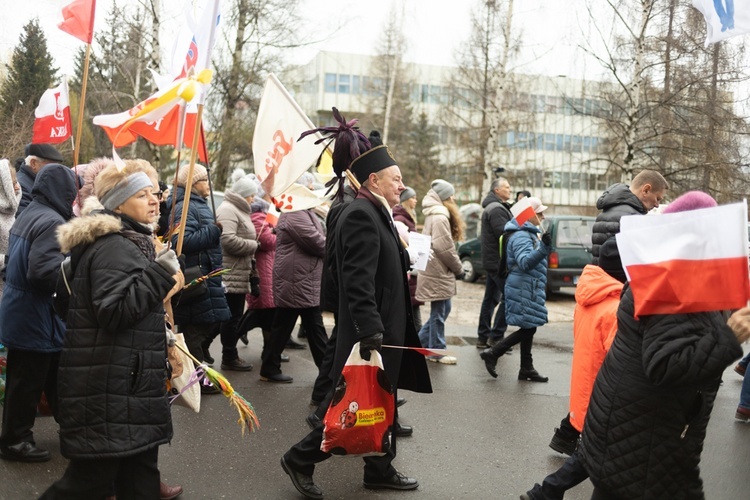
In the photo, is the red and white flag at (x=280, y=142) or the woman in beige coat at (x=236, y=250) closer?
the red and white flag at (x=280, y=142)

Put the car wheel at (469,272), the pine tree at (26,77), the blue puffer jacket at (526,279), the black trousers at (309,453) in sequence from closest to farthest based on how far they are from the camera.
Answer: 1. the black trousers at (309,453)
2. the blue puffer jacket at (526,279)
3. the pine tree at (26,77)
4. the car wheel at (469,272)

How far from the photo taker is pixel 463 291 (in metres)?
16.1

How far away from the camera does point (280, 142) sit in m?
5.43

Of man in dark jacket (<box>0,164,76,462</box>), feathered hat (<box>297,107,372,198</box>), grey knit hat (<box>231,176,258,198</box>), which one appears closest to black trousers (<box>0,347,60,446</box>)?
man in dark jacket (<box>0,164,76,462</box>)

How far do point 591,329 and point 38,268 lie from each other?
10.8ft

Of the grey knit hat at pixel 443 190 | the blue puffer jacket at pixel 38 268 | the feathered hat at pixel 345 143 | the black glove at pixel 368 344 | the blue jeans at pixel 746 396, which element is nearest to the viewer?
the black glove at pixel 368 344

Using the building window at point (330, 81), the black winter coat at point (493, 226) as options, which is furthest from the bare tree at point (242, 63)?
the building window at point (330, 81)

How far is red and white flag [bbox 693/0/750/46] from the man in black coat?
1.88 m

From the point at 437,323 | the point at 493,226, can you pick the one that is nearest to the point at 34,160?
the point at 437,323

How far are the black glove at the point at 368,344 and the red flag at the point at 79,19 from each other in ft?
8.84

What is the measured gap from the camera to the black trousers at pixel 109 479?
10.8ft

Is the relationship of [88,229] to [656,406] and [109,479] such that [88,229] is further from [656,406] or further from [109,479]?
[656,406]

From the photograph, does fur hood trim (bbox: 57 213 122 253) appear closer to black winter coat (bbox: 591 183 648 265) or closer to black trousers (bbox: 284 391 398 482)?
black trousers (bbox: 284 391 398 482)

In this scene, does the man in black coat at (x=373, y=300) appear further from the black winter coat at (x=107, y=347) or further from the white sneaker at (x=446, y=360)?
the white sneaker at (x=446, y=360)
